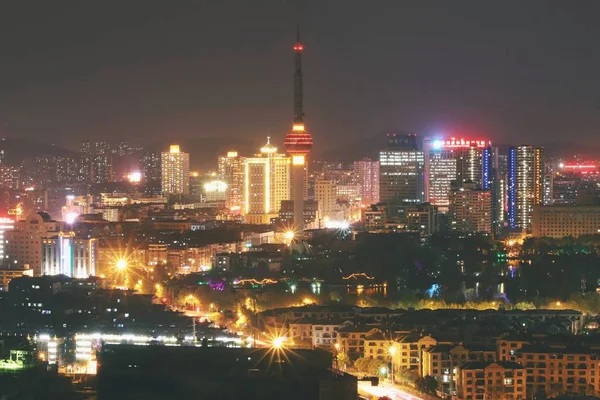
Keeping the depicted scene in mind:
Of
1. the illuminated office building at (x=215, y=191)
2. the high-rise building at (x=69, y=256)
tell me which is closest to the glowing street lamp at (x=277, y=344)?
the high-rise building at (x=69, y=256)

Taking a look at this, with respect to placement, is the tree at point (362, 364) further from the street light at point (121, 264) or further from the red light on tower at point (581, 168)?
the red light on tower at point (581, 168)

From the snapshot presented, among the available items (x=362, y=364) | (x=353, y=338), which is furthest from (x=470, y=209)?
(x=362, y=364)

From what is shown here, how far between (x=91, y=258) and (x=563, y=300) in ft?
23.8

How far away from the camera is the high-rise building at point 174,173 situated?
42.6 m

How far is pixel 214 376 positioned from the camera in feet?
30.5

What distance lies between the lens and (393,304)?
61.9 feet

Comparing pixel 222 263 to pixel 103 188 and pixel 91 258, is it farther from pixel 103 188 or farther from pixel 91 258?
pixel 103 188

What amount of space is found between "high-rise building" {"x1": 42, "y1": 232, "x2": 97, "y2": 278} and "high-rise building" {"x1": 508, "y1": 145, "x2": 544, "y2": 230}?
564 inches

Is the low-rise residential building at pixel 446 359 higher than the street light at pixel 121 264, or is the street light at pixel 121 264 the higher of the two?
the street light at pixel 121 264

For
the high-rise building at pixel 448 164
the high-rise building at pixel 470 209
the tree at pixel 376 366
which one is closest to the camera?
the tree at pixel 376 366

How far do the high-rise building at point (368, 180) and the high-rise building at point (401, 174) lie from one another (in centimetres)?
500

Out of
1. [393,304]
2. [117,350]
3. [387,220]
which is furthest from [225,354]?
[387,220]

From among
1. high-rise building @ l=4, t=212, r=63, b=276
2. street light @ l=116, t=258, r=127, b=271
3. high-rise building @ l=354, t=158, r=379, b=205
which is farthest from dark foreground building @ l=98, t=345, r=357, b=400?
high-rise building @ l=354, t=158, r=379, b=205

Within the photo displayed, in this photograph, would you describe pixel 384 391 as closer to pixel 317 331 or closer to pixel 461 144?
pixel 317 331
